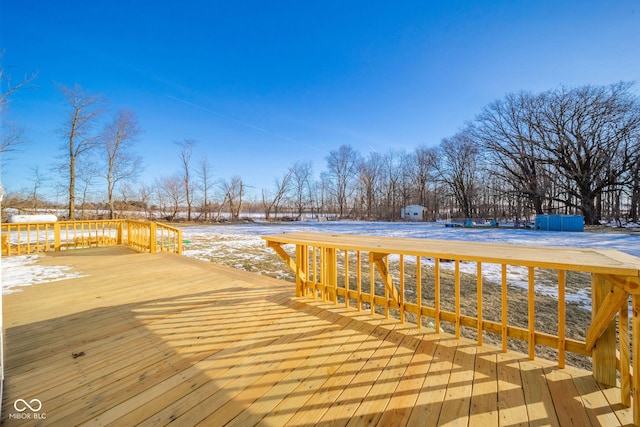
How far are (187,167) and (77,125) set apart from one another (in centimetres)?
934

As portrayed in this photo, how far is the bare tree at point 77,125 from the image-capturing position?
1368cm

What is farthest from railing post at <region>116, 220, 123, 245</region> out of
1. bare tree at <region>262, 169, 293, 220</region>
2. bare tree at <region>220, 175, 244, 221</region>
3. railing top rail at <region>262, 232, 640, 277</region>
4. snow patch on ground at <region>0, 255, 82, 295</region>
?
bare tree at <region>262, 169, 293, 220</region>

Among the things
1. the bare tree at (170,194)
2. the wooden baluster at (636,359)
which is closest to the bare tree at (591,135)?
the wooden baluster at (636,359)

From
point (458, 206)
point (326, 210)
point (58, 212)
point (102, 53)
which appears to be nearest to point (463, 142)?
point (458, 206)

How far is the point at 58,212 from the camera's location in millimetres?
15781

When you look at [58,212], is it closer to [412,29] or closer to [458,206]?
[412,29]

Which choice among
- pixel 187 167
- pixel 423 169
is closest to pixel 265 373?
pixel 187 167

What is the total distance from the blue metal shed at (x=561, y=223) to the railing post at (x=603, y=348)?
17678 mm

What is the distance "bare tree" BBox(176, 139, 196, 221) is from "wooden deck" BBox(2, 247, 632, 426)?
2244 centimetres

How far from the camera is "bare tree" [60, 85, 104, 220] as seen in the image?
13680mm

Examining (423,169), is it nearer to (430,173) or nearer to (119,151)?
(430,173)

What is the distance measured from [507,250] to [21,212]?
2153cm

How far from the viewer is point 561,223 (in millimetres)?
14398

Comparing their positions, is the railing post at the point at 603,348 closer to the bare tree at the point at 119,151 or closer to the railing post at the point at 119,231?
the railing post at the point at 119,231
